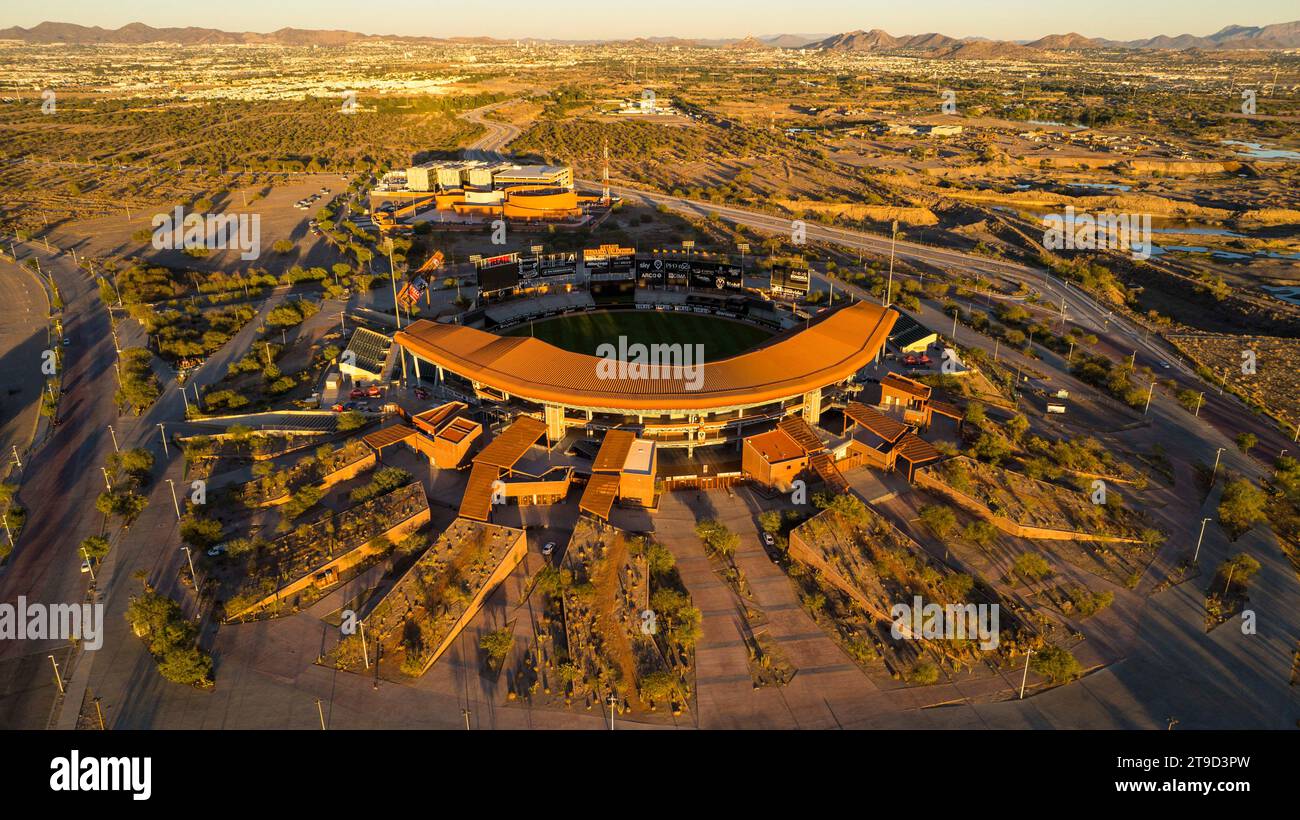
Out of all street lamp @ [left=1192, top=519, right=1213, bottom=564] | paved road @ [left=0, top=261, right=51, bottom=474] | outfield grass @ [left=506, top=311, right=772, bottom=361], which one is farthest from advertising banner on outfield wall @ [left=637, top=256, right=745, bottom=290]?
paved road @ [left=0, top=261, right=51, bottom=474]

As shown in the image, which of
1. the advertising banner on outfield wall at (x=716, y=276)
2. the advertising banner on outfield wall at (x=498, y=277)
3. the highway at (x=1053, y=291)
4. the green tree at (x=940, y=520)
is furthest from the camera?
the advertising banner on outfield wall at (x=716, y=276)

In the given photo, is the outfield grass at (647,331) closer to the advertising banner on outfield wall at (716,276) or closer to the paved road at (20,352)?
the advertising banner on outfield wall at (716,276)

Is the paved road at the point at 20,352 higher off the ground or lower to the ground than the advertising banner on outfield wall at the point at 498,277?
lower

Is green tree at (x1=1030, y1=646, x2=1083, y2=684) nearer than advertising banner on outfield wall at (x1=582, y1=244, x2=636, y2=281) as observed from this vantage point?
Yes

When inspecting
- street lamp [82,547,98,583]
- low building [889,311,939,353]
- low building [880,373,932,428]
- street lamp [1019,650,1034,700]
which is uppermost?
low building [889,311,939,353]

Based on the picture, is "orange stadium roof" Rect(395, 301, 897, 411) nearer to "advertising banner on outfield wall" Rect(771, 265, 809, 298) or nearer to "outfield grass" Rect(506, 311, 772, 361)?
"outfield grass" Rect(506, 311, 772, 361)

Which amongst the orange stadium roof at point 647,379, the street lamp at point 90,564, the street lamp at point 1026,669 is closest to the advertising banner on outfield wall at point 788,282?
the orange stadium roof at point 647,379

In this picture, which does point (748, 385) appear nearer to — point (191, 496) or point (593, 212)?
point (191, 496)
